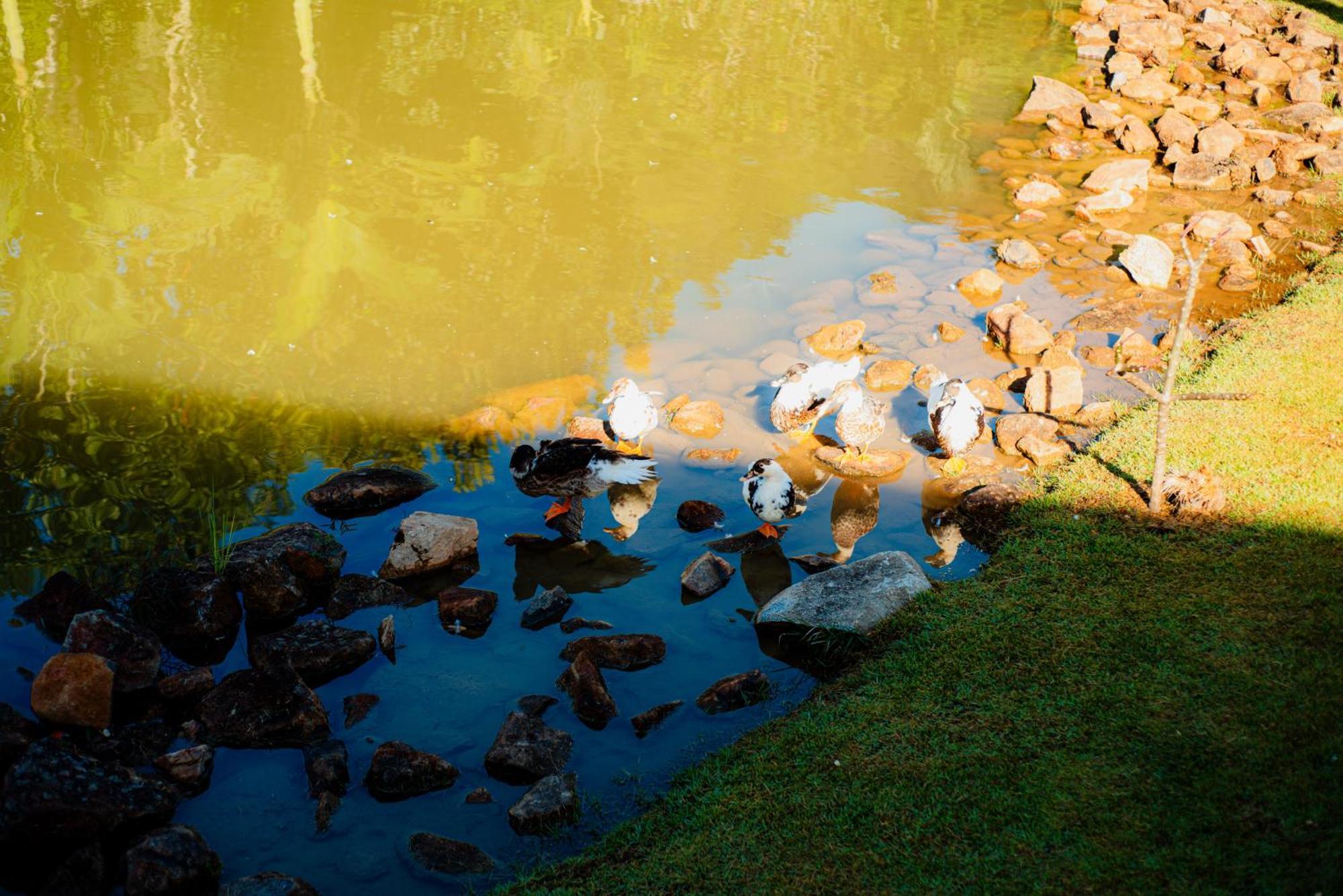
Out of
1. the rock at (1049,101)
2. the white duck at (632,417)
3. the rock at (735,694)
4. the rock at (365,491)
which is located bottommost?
the rock at (735,694)

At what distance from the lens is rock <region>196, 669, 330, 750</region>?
6.38 metres

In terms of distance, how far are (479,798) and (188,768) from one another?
69.6 inches

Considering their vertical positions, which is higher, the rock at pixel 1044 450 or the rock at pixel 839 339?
the rock at pixel 839 339

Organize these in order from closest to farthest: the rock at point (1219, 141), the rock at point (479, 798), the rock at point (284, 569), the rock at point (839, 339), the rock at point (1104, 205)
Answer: the rock at point (479, 798) → the rock at point (284, 569) → the rock at point (839, 339) → the rock at point (1104, 205) → the rock at point (1219, 141)

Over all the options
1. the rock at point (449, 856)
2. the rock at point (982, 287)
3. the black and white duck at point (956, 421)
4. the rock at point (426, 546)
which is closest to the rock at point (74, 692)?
the rock at point (426, 546)

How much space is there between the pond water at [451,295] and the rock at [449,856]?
103 mm

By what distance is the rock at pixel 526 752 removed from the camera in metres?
6.12

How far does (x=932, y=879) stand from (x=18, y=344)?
10.4 metres

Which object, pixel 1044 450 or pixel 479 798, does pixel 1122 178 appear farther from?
pixel 479 798

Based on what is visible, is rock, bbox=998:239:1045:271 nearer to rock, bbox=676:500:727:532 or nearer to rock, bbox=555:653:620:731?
rock, bbox=676:500:727:532

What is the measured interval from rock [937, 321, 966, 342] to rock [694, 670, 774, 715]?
585 centimetres

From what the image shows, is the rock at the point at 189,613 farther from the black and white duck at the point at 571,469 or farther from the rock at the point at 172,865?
the black and white duck at the point at 571,469

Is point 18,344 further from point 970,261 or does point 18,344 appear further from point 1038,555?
point 970,261

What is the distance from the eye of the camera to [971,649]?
6.48 m
